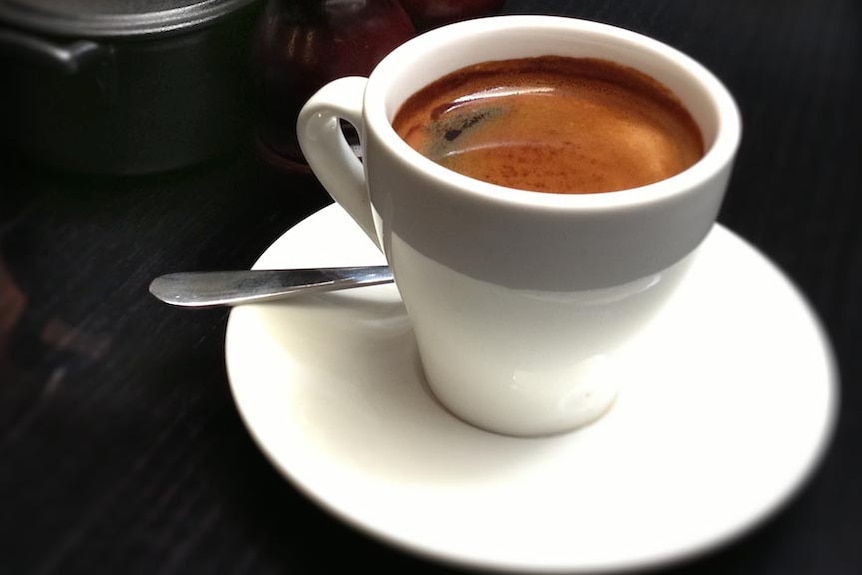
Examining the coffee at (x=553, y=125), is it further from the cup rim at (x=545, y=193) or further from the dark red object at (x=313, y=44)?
the dark red object at (x=313, y=44)

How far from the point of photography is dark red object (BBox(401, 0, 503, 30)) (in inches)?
26.8

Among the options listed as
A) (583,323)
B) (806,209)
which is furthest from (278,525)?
(806,209)

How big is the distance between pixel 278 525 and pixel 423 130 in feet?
0.63

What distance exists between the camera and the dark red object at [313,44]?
0.56m

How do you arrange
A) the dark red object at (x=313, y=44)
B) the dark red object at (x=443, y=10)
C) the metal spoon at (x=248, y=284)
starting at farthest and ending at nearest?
the dark red object at (x=443, y=10), the dark red object at (x=313, y=44), the metal spoon at (x=248, y=284)

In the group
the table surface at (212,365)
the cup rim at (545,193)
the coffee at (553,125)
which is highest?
the cup rim at (545,193)

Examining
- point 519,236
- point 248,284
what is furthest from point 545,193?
point 248,284

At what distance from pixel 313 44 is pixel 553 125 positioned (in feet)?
0.63

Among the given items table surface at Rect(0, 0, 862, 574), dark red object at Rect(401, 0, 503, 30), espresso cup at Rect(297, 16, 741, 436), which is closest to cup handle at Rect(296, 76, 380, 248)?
espresso cup at Rect(297, 16, 741, 436)

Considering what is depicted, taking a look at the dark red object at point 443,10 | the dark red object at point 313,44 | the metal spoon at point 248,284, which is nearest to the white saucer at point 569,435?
the metal spoon at point 248,284

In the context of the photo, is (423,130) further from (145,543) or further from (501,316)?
(145,543)

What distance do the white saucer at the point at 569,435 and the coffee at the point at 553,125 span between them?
0.20 ft

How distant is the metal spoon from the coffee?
0.28ft

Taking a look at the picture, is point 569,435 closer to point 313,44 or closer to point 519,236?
point 519,236
